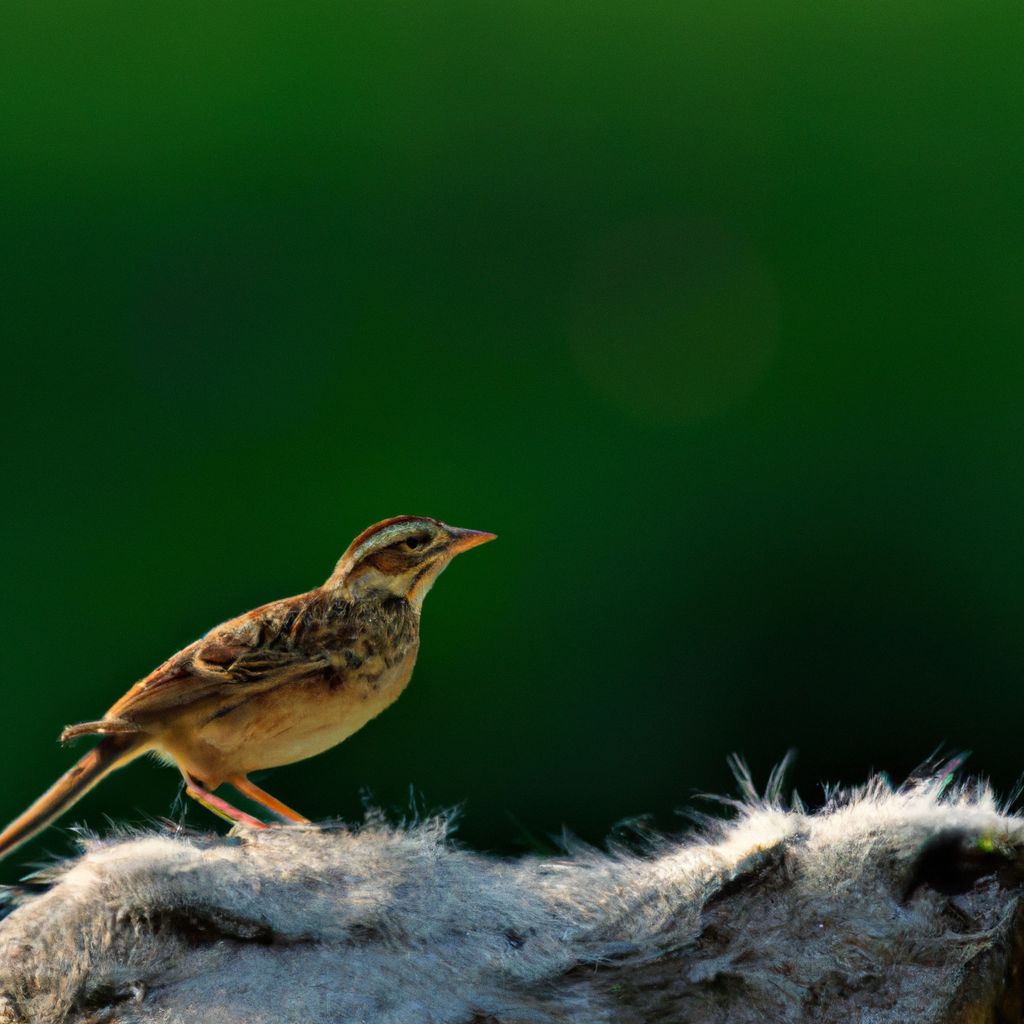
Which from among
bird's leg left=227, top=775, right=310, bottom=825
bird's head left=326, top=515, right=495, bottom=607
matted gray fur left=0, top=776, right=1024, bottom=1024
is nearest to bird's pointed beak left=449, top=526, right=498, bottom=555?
bird's head left=326, top=515, right=495, bottom=607

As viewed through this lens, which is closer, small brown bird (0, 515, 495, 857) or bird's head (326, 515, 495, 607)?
small brown bird (0, 515, 495, 857)

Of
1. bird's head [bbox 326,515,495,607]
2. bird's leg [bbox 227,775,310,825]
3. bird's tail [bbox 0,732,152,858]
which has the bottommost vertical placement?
bird's leg [bbox 227,775,310,825]

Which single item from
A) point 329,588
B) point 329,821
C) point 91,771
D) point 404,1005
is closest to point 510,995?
point 404,1005

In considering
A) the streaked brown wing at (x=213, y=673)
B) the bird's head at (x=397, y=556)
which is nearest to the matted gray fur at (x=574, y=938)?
the streaked brown wing at (x=213, y=673)

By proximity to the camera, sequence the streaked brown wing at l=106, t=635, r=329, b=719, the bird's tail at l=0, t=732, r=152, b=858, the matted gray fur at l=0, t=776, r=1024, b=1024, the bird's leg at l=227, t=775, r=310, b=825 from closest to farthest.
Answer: the matted gray fur at l=0, t=776, r=1024, b=1024, the bird's tail at l=0, t=732, r=152, b=858, the streaked brown wing at l=106, t=635, r=329, b=719, the bird's leg at l=227, t=775, r=310, b=825

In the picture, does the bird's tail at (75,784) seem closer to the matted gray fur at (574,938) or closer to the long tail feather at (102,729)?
the long tail feather at (102,729)

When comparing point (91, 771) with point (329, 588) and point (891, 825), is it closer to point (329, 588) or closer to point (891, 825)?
point (329, 588)

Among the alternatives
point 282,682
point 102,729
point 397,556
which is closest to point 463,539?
point 397,556

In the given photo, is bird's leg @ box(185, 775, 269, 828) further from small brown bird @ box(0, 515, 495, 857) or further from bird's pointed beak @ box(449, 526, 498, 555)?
bird's pointed beak @ box(449, 526, 498, 555)
